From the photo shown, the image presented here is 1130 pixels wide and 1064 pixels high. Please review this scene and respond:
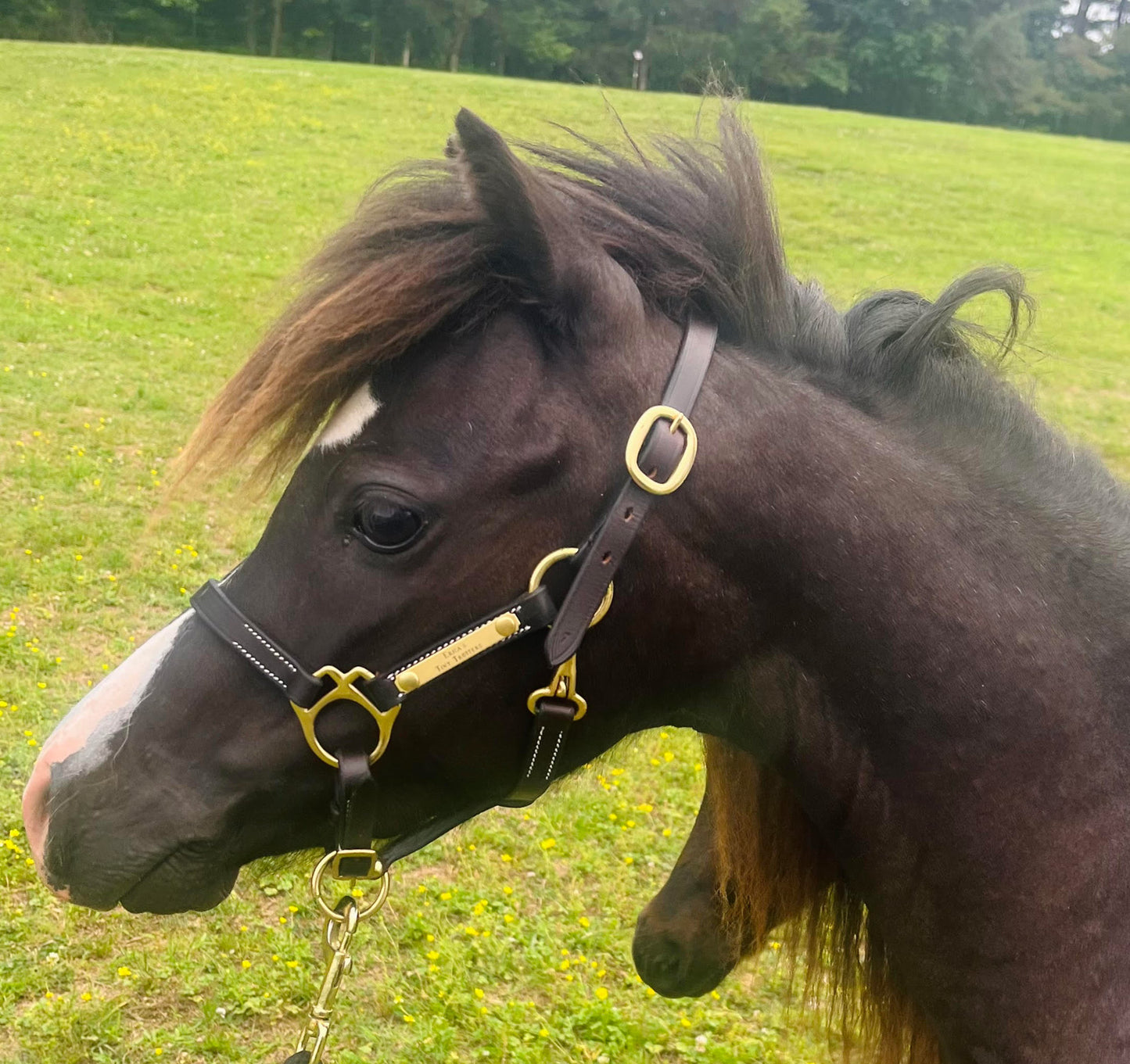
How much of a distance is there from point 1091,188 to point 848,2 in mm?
30534

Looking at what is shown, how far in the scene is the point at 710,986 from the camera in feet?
7.86

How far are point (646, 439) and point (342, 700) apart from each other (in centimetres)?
61

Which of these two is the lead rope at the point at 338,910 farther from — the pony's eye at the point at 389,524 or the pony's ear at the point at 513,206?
the pony's ear at the point at 513,206

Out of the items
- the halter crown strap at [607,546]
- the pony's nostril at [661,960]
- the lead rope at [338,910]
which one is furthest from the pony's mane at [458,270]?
the pony's nostril at [661,960]

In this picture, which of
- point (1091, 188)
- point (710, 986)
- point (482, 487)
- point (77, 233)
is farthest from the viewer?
point (1091, 188)

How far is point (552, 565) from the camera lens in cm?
147

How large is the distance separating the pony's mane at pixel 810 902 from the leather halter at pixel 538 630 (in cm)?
45

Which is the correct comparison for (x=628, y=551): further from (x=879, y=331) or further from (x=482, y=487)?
(x=879, y=331)

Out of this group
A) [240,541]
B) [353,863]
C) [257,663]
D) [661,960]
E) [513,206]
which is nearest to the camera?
[513,206]

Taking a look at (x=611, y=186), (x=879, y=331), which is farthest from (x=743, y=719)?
(x=611, y=186)

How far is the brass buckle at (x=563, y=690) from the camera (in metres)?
1.50

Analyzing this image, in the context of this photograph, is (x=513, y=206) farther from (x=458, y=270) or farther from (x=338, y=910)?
(x=338, y=910)

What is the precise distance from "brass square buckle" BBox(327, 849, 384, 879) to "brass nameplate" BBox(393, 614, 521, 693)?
36cm

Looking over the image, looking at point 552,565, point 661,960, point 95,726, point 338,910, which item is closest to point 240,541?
point 661,960
